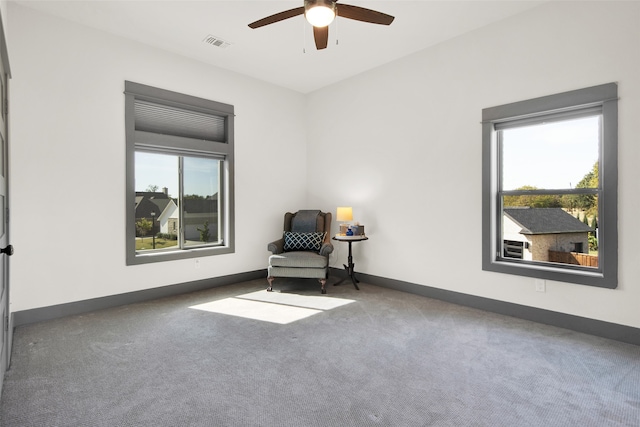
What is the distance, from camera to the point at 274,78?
16.5ft

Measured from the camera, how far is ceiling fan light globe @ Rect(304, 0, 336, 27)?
236 cm

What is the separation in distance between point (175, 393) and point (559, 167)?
3729 mm

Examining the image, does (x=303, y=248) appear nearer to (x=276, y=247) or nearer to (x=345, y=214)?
(x=276, y=247)

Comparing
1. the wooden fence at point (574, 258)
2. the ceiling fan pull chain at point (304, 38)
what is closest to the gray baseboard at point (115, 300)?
the ceiling fan pull chain at point (304, 38)

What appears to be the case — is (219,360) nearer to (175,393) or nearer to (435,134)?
(175,393)

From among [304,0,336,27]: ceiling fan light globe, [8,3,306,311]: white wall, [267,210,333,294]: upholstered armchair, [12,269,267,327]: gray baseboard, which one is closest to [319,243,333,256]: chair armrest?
[267,210,333,294]: upholstered armchair

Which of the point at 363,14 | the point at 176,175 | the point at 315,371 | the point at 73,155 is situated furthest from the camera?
the point at 176,175

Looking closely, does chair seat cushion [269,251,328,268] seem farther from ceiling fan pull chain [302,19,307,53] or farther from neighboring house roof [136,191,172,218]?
ceiling fan pull chain [302,19,307,53]

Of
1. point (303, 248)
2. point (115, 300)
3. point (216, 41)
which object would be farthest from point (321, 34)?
point (115, 300)

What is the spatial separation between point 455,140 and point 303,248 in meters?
2.39

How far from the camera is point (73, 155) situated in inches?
136

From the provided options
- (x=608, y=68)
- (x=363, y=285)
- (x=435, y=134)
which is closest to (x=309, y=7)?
(x=435, y=134)

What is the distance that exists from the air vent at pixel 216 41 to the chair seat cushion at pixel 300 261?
264 cm

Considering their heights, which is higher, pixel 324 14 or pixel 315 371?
pixel 324 14
